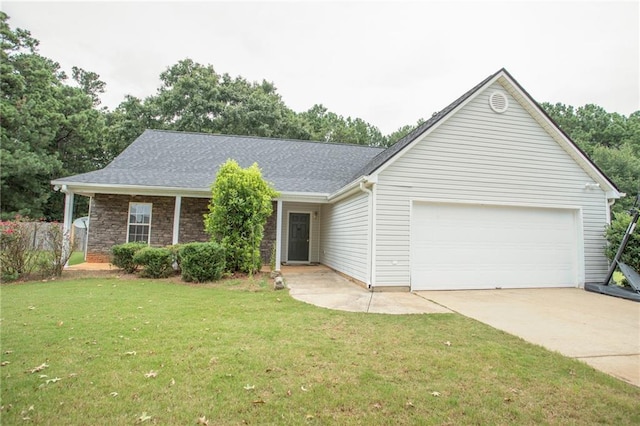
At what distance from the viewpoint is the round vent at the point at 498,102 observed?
8562 millimetres

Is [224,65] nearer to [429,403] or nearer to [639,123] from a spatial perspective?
[429,403]

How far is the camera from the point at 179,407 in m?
2.55

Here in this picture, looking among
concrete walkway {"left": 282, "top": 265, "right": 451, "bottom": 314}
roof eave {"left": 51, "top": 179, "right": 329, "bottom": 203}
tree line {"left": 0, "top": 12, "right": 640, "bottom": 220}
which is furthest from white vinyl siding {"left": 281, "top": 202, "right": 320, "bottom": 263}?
tree line {"left": 0, "top": 12, "right": 640, "bottom": 220}

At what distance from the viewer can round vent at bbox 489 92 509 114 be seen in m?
8.56

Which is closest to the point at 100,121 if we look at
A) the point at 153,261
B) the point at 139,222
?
the point at 139,222

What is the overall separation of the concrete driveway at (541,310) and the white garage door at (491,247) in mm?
409

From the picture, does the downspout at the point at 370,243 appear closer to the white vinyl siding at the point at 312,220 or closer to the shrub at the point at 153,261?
the shrub at the point at 153,261

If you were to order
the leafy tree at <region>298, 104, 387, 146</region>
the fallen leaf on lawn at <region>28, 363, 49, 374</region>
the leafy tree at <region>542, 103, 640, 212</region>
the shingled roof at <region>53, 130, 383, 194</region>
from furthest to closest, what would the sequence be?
the leafy tree at <region>298, 104, 387, 146</region>
the leafy tree at <region>542, 103, 640, 212</region>
the shingled roof at <region>53, 130, 383, 194</region>
the fallen leaf on lawn at <region>28, 363, 49, 374</region>

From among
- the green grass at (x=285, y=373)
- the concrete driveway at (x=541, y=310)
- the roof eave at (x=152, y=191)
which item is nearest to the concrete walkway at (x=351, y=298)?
the concrete driveway at (x=541, y=310)

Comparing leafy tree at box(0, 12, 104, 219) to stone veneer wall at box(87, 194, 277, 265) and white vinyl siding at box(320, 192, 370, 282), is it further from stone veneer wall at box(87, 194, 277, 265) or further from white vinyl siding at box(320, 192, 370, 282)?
white vinyl siding at box(320, 192, 370, 282)

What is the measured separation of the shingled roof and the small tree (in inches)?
67.3

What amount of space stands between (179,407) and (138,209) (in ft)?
35.5

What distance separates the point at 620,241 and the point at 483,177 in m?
3.85

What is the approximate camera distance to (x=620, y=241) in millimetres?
8398
